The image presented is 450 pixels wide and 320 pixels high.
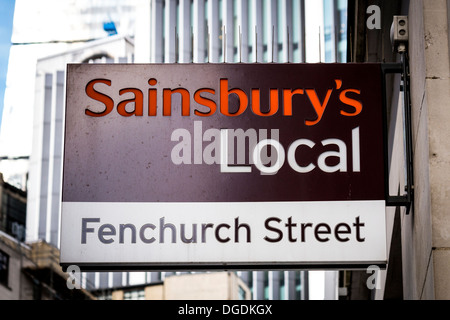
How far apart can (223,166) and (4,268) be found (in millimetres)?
42239

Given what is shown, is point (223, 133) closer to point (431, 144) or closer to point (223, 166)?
point (223, 166)

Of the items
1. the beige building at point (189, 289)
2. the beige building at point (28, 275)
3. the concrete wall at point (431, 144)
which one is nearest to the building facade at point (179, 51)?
the beige building at point (189, 289)

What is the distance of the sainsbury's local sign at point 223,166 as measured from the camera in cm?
733

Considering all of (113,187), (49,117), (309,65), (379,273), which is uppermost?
(49,117)

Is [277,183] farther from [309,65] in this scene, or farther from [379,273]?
[379,273]

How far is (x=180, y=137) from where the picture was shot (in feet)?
25.2

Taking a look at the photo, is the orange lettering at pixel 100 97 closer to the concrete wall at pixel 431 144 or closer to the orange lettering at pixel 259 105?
the orange lettering at pixel 259 105

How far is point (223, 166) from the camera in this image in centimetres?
755

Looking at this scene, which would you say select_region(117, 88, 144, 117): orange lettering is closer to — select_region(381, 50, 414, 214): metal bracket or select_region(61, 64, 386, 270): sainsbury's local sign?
select_region(61, 64, 386, 270): sainsbury's local sign

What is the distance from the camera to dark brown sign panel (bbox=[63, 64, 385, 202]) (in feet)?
24.6

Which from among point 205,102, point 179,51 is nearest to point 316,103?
point 205,102

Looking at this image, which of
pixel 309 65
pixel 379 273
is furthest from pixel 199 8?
pixel 309 65

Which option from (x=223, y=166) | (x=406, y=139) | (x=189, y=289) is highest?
(x=406, y=139)

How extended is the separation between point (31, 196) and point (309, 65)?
82713 millimetres
